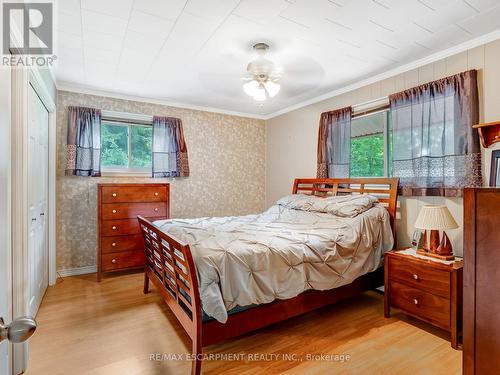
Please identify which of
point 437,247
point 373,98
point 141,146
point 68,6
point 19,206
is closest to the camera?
point 19,206

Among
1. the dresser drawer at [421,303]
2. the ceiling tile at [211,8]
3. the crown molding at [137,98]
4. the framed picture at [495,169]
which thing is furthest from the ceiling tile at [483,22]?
the crown molding at [137,98]

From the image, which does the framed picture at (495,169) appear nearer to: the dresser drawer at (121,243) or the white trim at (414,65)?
the white trim at (414,65)

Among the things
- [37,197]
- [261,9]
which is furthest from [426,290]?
[37,197]

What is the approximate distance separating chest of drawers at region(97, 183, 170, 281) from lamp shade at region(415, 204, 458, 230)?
298 cm

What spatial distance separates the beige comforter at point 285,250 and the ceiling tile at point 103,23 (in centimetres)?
174

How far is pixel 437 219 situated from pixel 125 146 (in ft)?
12.5

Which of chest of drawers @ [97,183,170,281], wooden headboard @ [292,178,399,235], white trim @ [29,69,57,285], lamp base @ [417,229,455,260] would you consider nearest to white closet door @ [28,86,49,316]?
white trim @ [29,69,57,285]

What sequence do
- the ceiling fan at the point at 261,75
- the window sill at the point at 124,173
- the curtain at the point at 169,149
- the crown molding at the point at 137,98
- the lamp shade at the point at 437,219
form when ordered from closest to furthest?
the lamp shade at the point at 437,219 < the ceiling fan at the point at 261,75 < the crown molding at the point at 137,98 < the window sill at the point at 124,173 < the curtain at the point at 169,149

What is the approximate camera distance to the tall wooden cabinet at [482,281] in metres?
1.12

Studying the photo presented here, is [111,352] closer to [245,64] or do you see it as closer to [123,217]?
[123,217]

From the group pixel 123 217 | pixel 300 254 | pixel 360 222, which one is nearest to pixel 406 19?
pixel 360 222

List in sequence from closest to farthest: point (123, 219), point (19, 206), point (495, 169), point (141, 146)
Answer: point (19, 206) → point (495, 169) → point (123, 219) → point (141, 146)

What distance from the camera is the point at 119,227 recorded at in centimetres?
343

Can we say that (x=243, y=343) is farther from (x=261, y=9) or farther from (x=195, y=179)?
(x=195, y=179)
